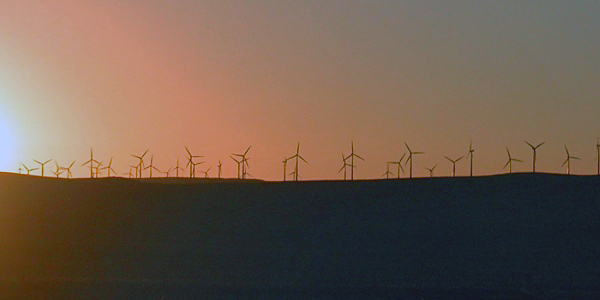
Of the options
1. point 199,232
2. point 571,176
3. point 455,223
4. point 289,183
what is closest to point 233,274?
point 199,232

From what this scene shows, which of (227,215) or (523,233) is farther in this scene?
(227,215)

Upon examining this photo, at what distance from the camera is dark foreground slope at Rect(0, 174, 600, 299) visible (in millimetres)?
40062

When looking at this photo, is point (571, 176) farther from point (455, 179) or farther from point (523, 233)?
point (523, 233)

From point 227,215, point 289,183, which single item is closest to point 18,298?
point 227,215

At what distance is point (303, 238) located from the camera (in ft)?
169

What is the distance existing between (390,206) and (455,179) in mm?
7376

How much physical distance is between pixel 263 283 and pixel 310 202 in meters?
19.9

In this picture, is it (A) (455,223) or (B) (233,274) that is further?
(A) (455,223)

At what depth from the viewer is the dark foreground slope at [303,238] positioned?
131ft

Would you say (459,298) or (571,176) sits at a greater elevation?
(571,176)

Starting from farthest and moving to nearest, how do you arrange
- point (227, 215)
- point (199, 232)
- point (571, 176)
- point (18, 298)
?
point (571, 176)
point (227, 215)
point (199, 232)
point (18, 298)

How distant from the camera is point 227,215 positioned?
2287 inches

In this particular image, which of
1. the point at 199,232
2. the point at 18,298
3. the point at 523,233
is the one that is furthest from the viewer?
the point at 199,232

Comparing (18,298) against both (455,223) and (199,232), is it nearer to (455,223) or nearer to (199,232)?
(199,232)
